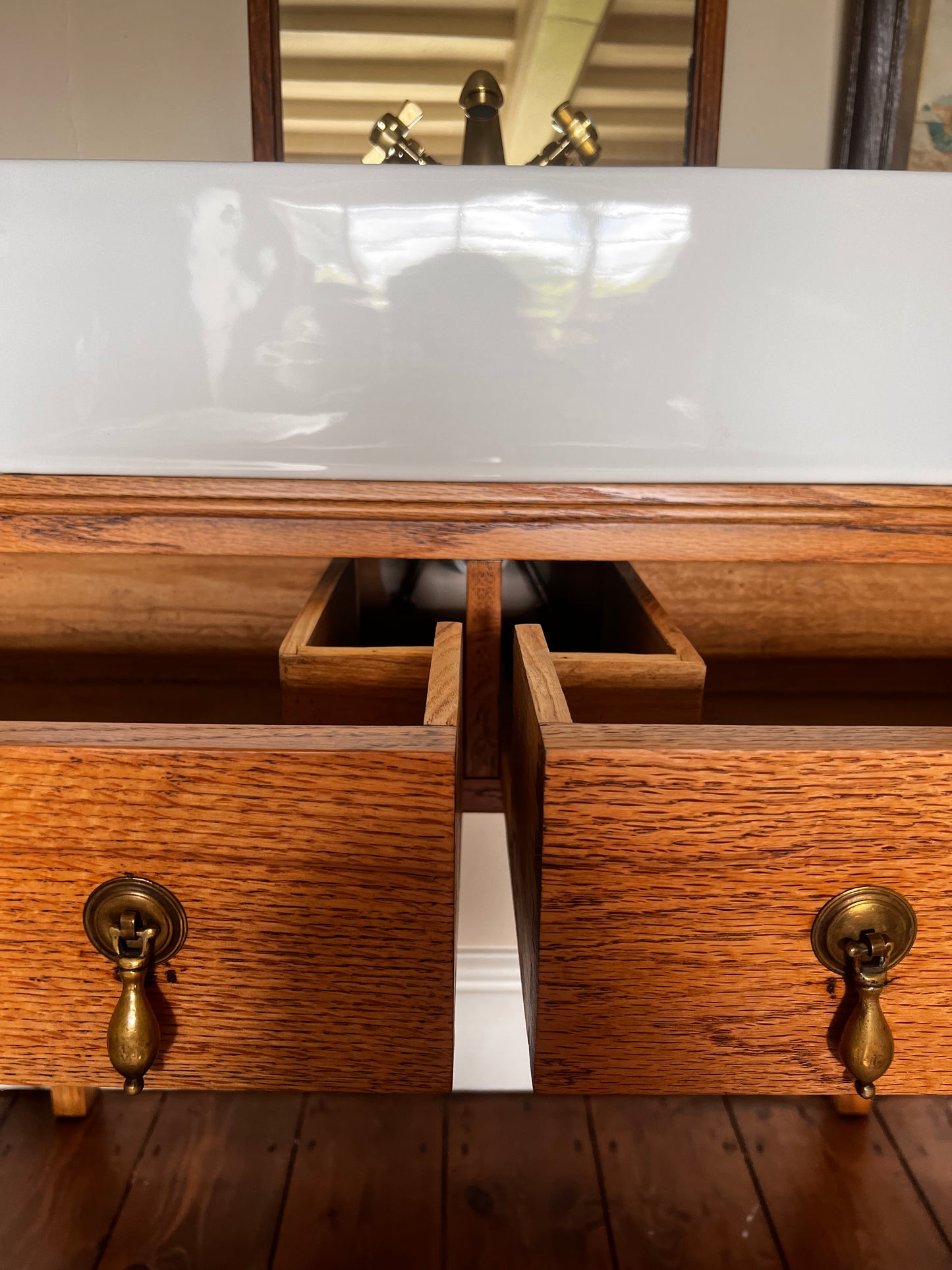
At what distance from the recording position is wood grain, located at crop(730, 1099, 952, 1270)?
448mm

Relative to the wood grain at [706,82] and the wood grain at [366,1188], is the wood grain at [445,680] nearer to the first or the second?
the wood grain at [366,1188]

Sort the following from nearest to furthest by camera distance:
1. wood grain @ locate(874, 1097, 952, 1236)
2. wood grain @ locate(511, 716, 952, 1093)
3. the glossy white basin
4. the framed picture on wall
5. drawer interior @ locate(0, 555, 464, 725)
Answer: wood grain @ locate(511, 716, 952, 1093) < the glossy white basin < wood grain @ locate(874, 1097, 952, 1236) < drawer interior @ locate(0, 555, 464, 725) < the framed picture on wall

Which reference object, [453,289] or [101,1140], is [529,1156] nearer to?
[101,1140]

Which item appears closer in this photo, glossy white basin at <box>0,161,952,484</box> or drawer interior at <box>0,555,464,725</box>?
glossy white basin at <box>0,161,952,484</box>

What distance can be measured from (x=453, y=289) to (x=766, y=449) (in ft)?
0.56

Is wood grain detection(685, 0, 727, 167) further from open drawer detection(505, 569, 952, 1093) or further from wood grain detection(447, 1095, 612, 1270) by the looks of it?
wood grain detection(447, 1095, 612, 1270)

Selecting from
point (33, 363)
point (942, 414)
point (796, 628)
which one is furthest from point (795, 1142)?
point (33, 363)

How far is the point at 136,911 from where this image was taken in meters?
0.28

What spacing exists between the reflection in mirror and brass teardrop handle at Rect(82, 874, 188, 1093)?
693mm

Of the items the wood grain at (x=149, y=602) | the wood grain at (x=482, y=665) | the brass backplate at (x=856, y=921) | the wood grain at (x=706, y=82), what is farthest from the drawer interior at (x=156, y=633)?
the wood grain at (x=706, y=82)

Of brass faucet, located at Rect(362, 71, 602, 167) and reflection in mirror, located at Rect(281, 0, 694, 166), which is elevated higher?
reflection in mirror, located at Rect(281, 0, 694, 166)

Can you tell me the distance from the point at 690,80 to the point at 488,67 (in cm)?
19

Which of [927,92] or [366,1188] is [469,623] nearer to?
[366,1188]

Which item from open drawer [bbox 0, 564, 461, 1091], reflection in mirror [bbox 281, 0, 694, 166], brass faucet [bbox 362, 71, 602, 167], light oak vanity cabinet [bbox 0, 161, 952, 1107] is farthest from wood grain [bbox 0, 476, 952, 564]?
reflection in mirror [bbox 281, 0, 694, 166]
